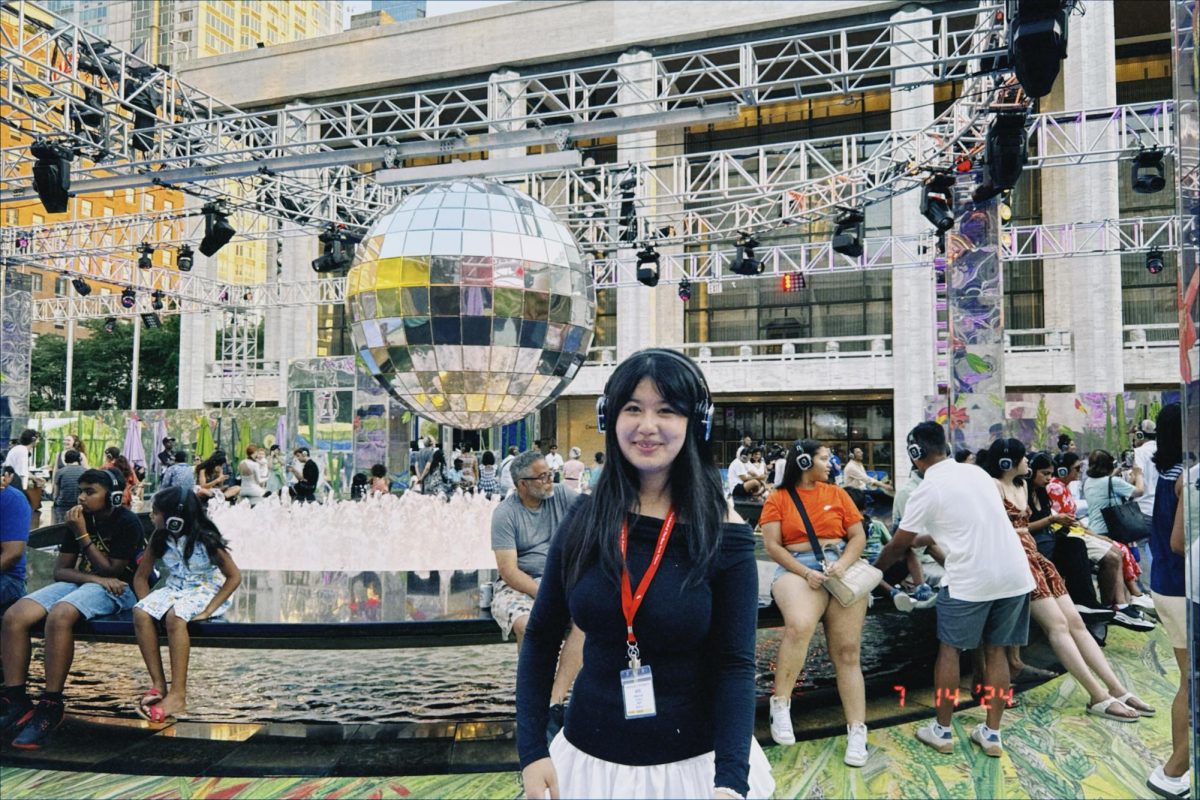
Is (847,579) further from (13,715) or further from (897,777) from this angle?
(13,715)

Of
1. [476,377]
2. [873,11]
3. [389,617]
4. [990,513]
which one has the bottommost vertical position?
[389,617]

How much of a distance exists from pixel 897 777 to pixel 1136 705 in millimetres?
2240

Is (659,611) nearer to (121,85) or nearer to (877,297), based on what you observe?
(121,85)

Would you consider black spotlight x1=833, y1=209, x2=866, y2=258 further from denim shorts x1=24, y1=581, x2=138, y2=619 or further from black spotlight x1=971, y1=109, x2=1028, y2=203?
denim shorts x1=24, y1=581, x2=138, y2=619

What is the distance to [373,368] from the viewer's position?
7.63m

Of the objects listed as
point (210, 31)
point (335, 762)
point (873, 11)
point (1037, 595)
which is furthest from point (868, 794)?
point (210, 31)

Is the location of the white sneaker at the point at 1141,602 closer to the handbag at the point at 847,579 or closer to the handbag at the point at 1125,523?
the handbag at the point at 1125,523

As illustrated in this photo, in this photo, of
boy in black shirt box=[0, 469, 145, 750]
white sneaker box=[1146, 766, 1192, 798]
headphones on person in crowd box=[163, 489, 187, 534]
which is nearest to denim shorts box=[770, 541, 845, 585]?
white sneaker box=[1146, 766, 1192, 798]

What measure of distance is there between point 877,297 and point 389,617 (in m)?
30.4

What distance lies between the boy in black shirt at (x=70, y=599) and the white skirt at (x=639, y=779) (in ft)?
14.6

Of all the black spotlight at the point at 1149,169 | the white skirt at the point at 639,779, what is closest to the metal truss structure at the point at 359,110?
the black spotlight at the point at 1149,169

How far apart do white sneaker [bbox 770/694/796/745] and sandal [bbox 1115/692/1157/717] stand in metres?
2.42

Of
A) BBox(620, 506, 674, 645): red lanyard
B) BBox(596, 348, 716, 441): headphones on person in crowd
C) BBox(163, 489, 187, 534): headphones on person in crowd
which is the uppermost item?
BBox(596, 348, 716, 441): headphones on person in crowd

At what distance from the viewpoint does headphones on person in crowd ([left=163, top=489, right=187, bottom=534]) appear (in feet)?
16.7
